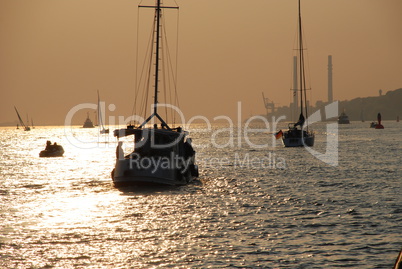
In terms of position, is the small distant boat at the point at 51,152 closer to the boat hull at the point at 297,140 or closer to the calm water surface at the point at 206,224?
the boat hull at the point at 297,140

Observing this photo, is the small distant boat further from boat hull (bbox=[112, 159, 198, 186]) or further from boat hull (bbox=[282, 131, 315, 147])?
boat hull (bbox=[112, 159, 198, 186])

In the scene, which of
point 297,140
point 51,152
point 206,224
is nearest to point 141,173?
point 206,224

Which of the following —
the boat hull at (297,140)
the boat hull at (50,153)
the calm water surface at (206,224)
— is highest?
the boat hull at (297,140)

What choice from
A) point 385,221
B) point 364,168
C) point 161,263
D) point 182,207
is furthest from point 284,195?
point 364,168

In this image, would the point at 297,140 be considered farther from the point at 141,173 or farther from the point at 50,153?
the point at 141,173

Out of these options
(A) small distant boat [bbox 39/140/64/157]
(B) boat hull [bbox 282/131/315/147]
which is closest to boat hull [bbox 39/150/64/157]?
(A) small distant boat [bbox 39/140/64/157]

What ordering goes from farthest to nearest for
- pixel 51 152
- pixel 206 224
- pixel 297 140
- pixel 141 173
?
pixel 297 140
pixel 51 152
pixel 141 173
pixel 206 224

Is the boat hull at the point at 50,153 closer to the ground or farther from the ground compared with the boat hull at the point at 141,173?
closer to the ground

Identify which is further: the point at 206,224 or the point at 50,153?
the point at 50,153

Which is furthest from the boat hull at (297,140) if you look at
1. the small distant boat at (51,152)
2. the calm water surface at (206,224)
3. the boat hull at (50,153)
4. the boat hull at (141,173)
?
the boat hull at (141,173)

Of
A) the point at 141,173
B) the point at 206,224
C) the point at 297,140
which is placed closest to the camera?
the point at 206,224

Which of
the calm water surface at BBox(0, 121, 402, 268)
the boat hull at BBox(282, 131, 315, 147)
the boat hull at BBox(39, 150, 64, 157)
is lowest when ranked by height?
the calm water surface at BBox(0, 121, 402, 268)

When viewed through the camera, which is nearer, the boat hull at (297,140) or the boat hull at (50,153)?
the boat hull at (50,153)

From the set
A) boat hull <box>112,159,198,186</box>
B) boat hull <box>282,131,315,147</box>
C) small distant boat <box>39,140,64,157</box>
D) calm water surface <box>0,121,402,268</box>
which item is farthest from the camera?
boat hull <box>282,131,315,147</box>
